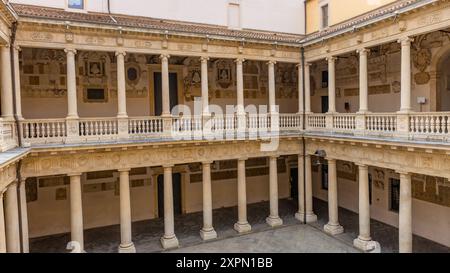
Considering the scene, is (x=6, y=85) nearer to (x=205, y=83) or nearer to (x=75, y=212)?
(x=75, y=212)

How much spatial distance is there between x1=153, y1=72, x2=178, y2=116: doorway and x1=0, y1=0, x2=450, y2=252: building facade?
73 millimetres

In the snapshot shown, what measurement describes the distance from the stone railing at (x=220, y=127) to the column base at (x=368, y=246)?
4.35 m

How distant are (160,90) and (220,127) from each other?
14.0 ft

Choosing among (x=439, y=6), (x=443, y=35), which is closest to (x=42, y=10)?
(x=439, y=6)

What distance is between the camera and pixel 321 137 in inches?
597

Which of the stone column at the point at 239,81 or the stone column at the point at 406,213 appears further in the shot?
the stone column at the point at 239,81

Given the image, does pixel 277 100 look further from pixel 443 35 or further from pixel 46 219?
pixel 46 219

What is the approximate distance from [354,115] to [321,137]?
1.92 m

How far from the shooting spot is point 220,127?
48.8 ft

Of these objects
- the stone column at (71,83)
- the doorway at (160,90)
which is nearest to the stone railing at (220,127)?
the stone column at (71,83)

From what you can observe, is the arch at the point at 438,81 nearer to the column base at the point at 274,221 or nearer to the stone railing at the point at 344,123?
the stone railing at the point at 344,123

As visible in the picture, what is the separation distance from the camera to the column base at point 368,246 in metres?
13.2

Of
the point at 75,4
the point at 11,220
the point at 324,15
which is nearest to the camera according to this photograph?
the point at 11,220

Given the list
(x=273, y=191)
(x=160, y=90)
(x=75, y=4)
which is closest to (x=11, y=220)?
(x=160, y=90)
